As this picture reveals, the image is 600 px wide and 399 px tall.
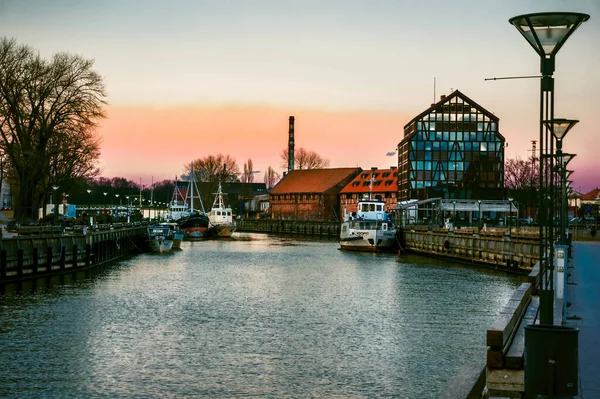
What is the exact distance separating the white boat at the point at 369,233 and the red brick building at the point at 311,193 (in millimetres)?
81743

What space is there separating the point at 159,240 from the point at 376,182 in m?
86.6

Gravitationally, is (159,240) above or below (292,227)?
below

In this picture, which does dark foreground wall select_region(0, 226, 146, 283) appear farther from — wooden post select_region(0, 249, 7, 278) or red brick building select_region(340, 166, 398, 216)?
red brick building select_region(340, 166, 398, 216)

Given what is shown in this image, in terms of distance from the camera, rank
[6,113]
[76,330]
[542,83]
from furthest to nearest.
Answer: [6,113]
[76,330]
[542,83]

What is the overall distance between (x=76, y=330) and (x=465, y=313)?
583 inches

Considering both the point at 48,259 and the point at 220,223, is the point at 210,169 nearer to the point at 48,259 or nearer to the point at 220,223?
the point at 220,223

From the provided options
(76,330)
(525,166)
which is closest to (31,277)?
(76,330)

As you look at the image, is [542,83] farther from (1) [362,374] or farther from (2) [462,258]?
(2) [462,258]

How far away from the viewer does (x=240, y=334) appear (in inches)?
1017

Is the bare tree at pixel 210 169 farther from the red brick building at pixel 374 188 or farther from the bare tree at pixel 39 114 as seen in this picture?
the bare tree at pixel 39 114

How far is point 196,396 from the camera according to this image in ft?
57.6

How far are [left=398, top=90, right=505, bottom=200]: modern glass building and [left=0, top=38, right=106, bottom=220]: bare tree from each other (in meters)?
65.8

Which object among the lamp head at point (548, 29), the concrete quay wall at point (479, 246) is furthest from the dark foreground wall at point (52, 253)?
the lamp head at point (548, 29)

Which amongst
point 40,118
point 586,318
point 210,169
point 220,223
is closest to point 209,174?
point 210,169
